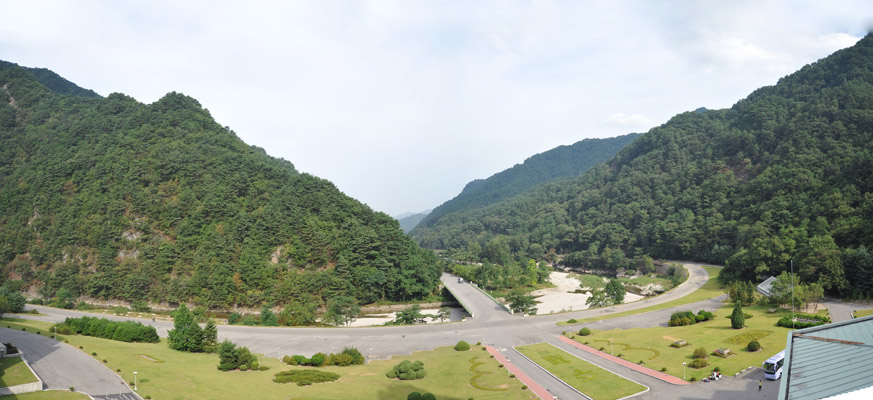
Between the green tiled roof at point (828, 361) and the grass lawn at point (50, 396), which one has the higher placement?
the green tiled roof at point (828, 361)

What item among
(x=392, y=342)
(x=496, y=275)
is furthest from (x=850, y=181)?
(x=392, y=342)

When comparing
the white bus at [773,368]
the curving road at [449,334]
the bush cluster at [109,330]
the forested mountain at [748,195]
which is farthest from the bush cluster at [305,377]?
the forested mountain at [748,195]

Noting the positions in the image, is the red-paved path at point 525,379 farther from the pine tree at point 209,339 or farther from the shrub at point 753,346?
the pine tree at point 209,339

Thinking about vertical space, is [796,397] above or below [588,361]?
above

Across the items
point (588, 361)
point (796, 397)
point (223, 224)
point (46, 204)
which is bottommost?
point (588, 361)

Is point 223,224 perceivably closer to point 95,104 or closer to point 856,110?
point 95,104

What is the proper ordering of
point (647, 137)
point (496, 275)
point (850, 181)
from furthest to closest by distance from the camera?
point (647, 137)
point (496, 275)
point (850, 181)

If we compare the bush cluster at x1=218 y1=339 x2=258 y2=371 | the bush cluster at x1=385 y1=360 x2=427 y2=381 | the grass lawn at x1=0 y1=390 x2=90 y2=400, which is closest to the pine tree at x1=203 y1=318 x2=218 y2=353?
the bush cluster at x1=218 y1=339 x2=258 y2=371

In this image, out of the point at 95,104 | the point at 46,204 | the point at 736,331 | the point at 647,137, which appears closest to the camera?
the point at 736,331
